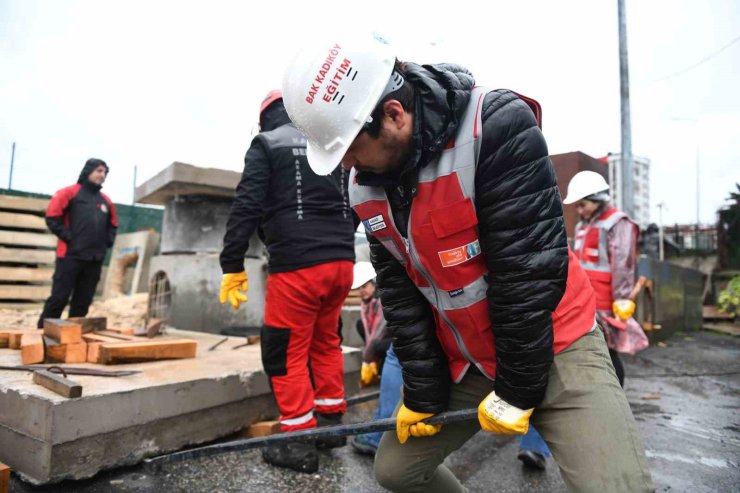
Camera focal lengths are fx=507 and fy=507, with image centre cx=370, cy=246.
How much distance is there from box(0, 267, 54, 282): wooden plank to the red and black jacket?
3.25 m

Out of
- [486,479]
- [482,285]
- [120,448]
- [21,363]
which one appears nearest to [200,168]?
[21,363]

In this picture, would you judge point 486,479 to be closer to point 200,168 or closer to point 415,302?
point 415,302

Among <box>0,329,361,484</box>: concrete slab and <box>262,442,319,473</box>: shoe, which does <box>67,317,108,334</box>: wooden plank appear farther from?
<box>262,442,319,473</box>: shoe

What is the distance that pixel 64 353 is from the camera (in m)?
3.43

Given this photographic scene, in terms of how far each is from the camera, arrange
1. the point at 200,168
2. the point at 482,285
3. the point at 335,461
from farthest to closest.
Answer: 1. the point at 200,168
2. the point at 335,461
3. the point at 482,285

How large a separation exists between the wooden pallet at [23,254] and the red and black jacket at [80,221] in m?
3.17

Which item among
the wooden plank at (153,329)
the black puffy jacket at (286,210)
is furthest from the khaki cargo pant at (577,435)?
the wooden plank at (153,329)

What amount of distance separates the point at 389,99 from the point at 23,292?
27.8 ft

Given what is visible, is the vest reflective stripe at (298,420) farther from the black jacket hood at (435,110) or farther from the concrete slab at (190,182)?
the concrete slab at (190,182)

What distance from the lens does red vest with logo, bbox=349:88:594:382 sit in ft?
5.05

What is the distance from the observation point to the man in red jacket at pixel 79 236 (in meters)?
5.33

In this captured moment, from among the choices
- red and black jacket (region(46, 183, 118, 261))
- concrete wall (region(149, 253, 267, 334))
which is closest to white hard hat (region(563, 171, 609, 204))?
concrete wall (region(149, 253, 267, 334))

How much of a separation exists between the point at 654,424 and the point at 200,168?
498 cm

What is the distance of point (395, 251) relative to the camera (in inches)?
70.7
